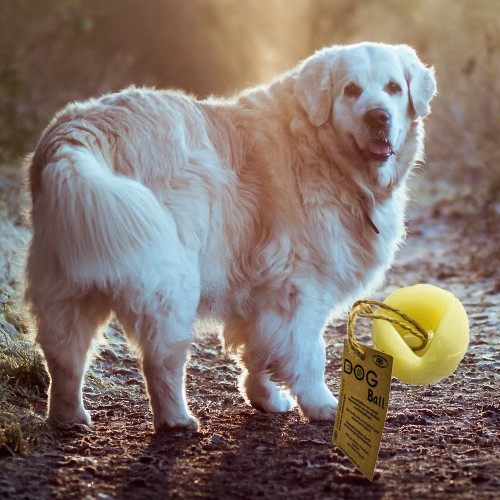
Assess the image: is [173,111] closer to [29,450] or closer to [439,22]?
[29,450]

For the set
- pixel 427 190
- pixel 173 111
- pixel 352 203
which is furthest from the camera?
pixel 427 190

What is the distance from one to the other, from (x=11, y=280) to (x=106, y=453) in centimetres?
252

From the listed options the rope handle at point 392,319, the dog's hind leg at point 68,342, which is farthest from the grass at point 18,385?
the rope handle at point 392,319

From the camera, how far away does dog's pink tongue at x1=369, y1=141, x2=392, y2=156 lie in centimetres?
390

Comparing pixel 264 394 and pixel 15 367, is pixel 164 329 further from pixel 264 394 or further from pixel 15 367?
pixel 15 367

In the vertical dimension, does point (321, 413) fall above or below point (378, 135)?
below

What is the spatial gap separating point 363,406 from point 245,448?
562 mm

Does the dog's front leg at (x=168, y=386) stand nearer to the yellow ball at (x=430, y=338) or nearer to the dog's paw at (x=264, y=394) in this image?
the dog's paw at (x=264, y=394)

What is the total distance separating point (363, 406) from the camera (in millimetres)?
2977

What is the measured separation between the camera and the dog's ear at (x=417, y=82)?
13.6 feet

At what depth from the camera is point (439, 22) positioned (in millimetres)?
13055

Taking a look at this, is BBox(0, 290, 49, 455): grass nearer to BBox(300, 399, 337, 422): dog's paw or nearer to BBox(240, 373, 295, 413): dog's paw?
BBox(240, 373, 295, 413): dog's paw

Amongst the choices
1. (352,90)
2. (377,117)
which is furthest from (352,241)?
(352,90)

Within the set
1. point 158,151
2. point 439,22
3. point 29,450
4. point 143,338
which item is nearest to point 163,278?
point 143,338
